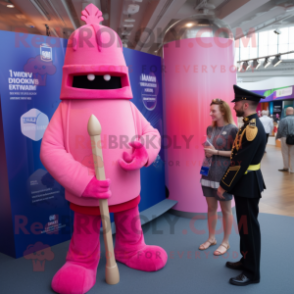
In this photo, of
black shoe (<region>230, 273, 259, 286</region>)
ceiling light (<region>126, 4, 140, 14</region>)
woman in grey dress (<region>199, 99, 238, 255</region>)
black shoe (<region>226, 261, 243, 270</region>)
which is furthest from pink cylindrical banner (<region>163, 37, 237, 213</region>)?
ceiling light (<region>126, 4, 140, 14</region>)

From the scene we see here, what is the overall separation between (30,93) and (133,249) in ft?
5.36

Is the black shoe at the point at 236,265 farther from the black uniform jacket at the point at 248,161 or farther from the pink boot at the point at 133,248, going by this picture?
the black uniform jacket at the point at 248,161

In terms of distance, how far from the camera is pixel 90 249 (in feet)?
6.89

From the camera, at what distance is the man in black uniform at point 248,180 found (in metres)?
1.92

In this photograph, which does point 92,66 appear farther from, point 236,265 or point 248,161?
point 236,265

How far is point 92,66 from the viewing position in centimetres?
189

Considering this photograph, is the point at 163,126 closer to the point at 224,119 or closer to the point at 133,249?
the point at 224,119

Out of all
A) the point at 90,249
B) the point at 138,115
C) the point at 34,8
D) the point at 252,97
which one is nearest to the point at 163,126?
the point at 138,115

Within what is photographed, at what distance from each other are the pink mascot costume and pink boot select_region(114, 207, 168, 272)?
17 cm

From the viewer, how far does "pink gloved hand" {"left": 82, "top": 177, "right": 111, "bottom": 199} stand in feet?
5.93

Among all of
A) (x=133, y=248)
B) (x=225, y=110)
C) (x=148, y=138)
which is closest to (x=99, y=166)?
(x=148, y=138)

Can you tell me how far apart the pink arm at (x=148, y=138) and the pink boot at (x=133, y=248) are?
488mm

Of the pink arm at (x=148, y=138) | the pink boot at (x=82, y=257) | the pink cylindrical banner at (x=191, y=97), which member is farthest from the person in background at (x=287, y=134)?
the pink boot at (x=82, y=257)

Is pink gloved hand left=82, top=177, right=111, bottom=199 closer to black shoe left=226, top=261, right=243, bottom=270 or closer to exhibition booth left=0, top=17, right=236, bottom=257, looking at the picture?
exhibition booth left=0, top=17, right=236, bottom=257
